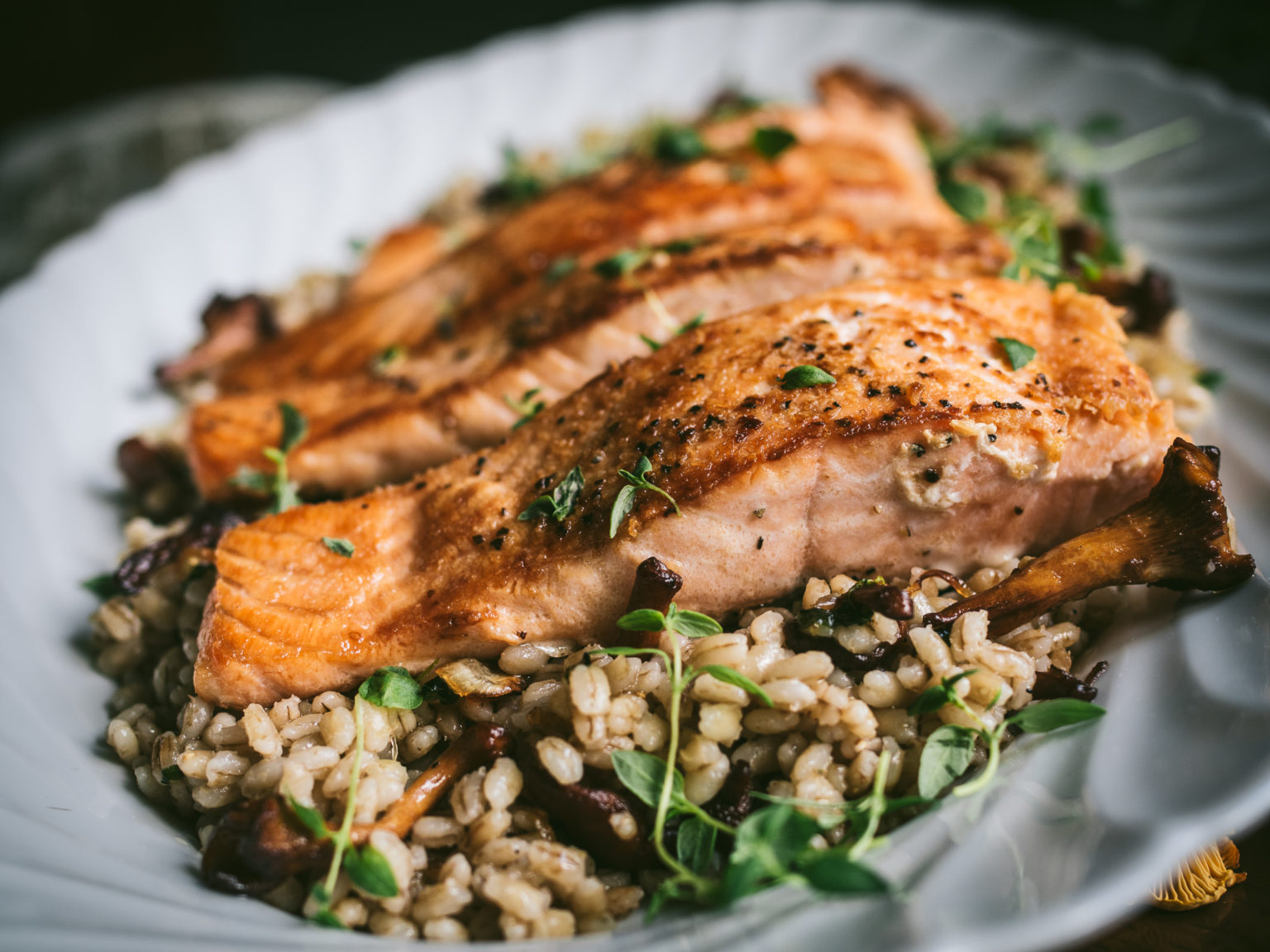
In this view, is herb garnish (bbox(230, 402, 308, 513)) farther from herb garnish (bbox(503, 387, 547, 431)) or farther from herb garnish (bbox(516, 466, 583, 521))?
herb garnish (bbox(516, 466, 583, 521))

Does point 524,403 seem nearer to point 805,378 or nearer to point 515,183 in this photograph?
point 805,378

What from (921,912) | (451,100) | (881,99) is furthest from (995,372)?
(451,100)

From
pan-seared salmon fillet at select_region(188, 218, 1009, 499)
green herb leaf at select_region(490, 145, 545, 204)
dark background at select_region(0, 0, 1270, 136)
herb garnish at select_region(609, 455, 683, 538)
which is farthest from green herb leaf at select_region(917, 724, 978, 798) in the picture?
dark background at select_region(0, 0, 1270, 136)

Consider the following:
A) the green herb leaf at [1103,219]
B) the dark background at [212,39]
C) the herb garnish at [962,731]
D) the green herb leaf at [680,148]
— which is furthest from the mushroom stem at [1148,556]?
the dark background at [212,39]

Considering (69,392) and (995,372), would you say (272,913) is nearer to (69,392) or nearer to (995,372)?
(995,372)

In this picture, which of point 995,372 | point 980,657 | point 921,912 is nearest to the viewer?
point 921,912

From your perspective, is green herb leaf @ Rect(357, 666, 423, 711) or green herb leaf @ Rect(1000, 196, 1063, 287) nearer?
green herb leaf @ Rect(357, 666, 423, 711)

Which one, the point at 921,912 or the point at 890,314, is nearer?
the point at 921,912
